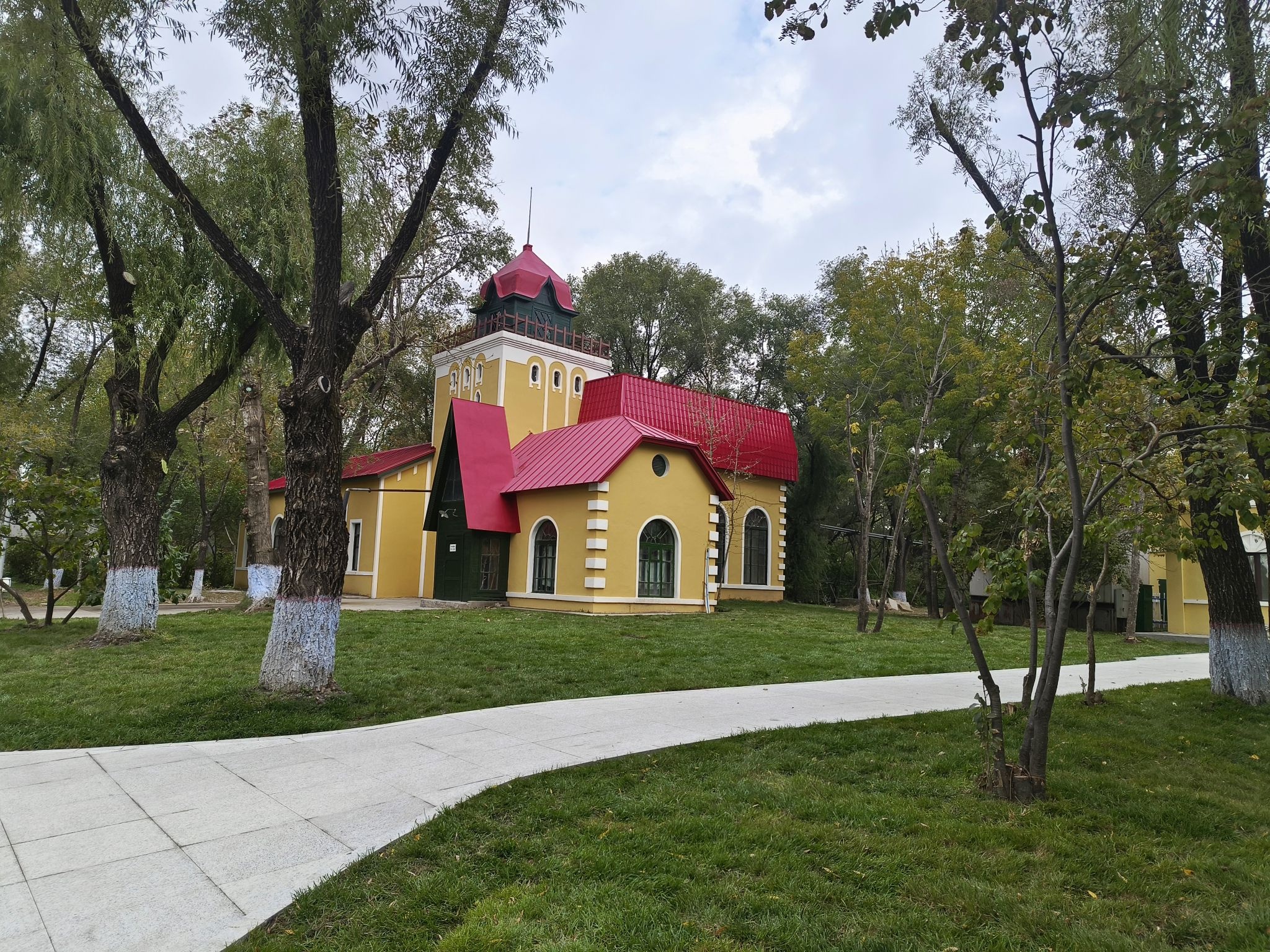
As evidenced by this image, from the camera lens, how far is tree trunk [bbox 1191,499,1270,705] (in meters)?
9.37

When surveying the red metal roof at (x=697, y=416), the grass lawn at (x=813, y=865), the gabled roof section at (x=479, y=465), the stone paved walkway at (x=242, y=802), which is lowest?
the stone paved walkway at (x=242, y=802)

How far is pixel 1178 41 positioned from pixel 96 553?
679 inches

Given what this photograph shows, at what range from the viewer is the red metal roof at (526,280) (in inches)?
1057

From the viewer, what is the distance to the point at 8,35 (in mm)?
9078

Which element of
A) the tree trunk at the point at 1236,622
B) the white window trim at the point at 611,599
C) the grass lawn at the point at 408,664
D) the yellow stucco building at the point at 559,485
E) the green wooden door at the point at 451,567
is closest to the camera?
the grass lawn at the point at 408,664

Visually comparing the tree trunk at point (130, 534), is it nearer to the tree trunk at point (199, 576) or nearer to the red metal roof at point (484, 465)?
the red metal roof at point (484, 465)

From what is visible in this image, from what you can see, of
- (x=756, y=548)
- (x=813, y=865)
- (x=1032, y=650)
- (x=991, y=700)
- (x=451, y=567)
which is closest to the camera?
(x=813, y=865)

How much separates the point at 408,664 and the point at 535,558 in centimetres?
1053

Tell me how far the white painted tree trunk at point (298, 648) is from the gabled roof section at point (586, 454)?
1109 centimetres

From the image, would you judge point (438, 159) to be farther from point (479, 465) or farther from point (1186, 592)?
point (1186, 592)

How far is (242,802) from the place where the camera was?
5.01m

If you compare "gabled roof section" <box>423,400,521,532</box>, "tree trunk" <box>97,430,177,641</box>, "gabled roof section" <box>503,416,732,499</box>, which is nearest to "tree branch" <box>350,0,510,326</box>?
"tree trunk" <box>97,430,177,641</box>

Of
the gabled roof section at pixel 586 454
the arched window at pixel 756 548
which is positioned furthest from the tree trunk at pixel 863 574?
the arched window at pixel 756 548

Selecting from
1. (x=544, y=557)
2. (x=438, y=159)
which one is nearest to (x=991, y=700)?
(x=438, y=159)
